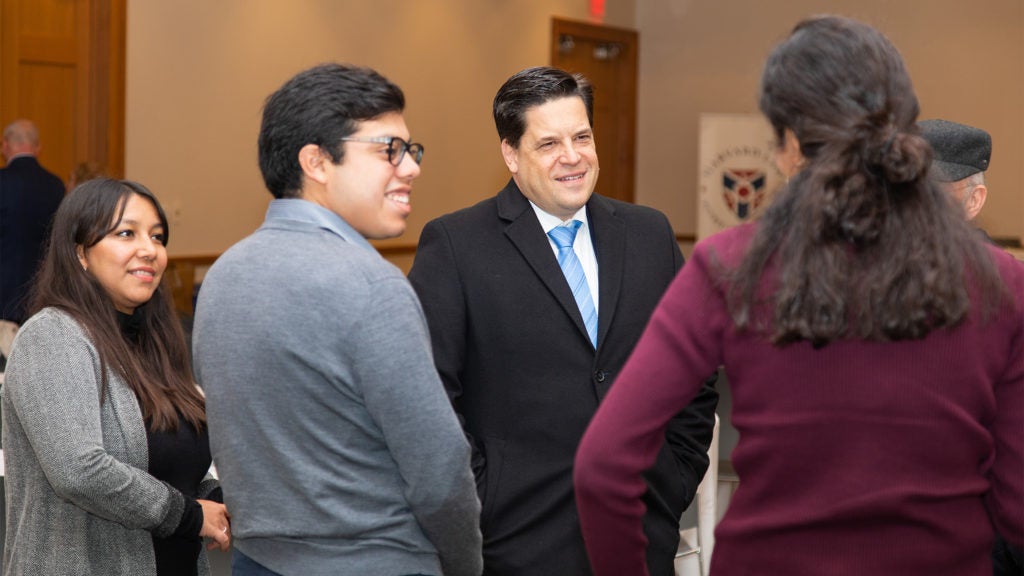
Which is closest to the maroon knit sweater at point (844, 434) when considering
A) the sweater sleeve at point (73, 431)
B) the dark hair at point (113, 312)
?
the sweater sleeve at point (73, 431)

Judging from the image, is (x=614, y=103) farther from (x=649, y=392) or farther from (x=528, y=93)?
(x=649, y=392)

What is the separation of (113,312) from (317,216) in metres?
0.89

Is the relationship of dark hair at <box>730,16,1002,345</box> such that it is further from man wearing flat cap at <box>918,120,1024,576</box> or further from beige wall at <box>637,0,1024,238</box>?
beige wall at <box>637,0,1024,238</box>

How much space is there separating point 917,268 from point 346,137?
2.66 feet

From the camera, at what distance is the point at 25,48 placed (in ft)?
20.8

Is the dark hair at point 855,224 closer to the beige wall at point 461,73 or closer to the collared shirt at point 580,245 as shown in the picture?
the collared shirt at point 580,245

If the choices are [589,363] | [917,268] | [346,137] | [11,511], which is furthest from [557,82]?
[11,511]

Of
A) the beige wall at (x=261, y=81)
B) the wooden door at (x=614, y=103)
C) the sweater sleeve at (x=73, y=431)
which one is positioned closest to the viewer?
the sweater sleeve at (x=73, y=431)

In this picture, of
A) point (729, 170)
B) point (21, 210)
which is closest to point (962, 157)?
point (21, 210)

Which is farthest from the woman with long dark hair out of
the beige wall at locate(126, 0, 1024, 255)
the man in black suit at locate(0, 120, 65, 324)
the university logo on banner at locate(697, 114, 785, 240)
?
the university logo on banner at locate(697, 114, 785, 240)

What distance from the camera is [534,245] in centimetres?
229

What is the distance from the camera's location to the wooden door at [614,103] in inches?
403

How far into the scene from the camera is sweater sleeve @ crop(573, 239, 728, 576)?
1352 millimetres

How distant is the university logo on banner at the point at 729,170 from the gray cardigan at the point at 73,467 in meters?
7.44
